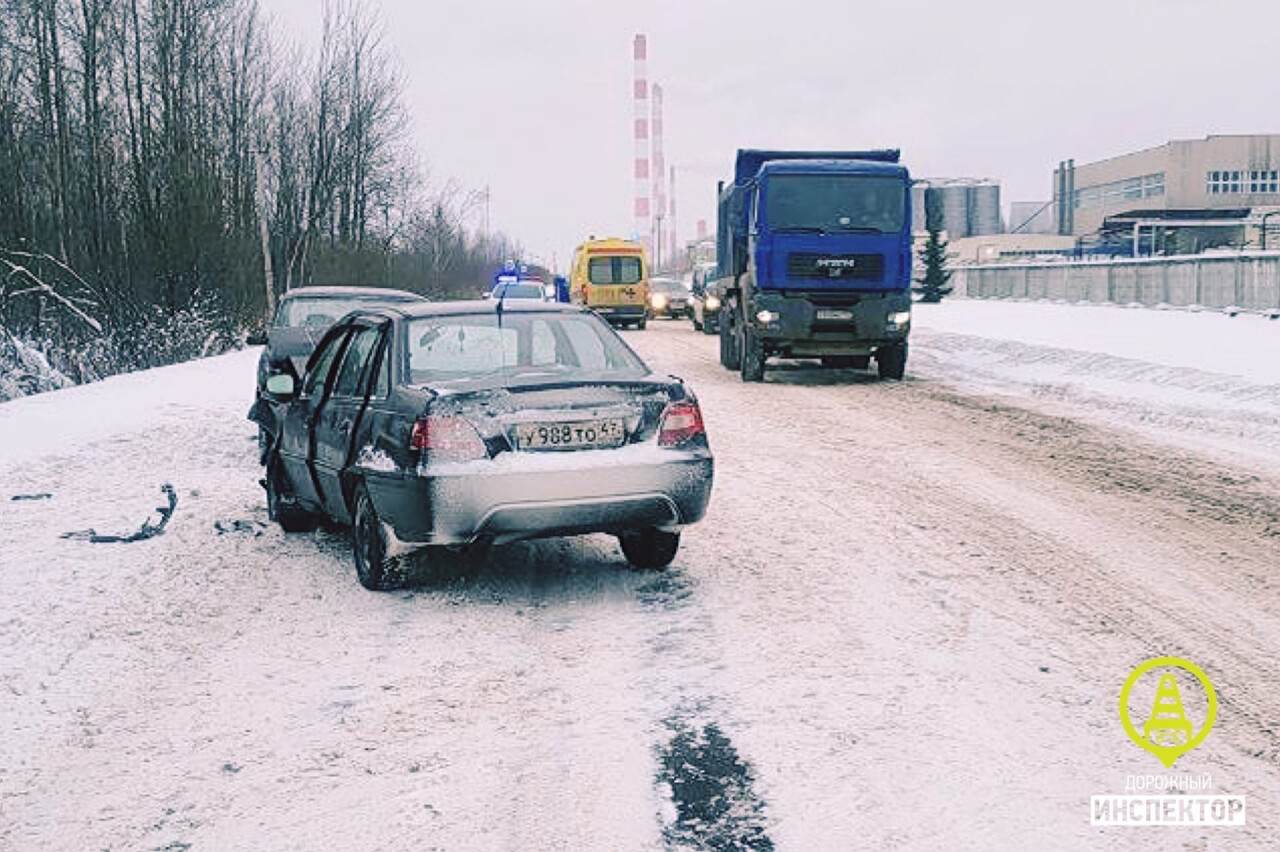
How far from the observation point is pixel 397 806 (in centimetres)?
373

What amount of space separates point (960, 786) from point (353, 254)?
4322 centimetres

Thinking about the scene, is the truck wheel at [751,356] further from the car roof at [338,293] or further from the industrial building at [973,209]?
the industrial building at [973,209]

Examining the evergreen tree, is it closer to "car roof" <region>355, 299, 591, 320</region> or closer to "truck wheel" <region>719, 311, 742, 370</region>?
Answer: "truck wheel" <region>719, 311, 742, 370</region>

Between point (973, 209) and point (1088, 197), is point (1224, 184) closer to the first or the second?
point (1088, 197)

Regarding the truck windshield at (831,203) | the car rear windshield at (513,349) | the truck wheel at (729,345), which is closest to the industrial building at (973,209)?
the truck wheel at (729,345)

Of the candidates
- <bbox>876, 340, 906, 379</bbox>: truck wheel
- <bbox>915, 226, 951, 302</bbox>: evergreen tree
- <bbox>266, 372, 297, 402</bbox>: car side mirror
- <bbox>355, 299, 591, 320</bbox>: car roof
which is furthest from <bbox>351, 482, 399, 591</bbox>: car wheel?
<bbox>915, 226, 951, 302</bbox>: evergreen tree

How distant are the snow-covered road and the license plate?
813mm

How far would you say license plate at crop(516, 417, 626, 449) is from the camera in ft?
19.6

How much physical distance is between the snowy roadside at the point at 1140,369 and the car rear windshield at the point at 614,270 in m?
10.0

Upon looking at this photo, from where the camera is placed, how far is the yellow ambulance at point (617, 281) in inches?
1560

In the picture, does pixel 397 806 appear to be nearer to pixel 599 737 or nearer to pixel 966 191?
pixel 599 737

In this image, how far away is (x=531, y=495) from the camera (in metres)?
5.91

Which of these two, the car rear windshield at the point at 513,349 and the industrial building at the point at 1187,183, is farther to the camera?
the industrial building at the point at 1187,183

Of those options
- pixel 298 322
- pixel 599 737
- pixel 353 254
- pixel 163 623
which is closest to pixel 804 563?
pixel 599 737
